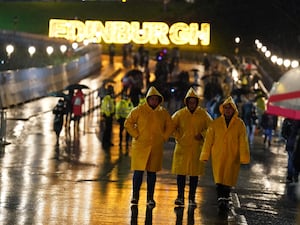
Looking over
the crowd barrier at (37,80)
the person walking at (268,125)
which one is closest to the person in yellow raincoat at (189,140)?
the person walking at (268,125)

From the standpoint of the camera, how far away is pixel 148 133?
14.6 meters

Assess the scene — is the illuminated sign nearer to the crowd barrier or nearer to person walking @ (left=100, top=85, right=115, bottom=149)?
the crowd barrier

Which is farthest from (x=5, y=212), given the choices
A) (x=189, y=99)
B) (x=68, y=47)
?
(x=68, y=47)

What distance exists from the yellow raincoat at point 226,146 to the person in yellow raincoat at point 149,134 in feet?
2.32

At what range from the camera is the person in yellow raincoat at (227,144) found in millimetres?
14219

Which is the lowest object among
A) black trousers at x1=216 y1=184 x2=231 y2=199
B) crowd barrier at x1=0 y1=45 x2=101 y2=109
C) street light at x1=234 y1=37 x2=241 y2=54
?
black trousers at x1=216 y1=184 x2=231 y2=199

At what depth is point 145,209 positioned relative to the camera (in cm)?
1431

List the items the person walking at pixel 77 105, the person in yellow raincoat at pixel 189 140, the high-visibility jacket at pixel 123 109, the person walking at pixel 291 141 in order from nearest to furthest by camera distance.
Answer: the person in yellow raincoat at pixel 189 140
the person walking at pixel 291 141
the high-visibility jacket at pixel 123 109
the person walking at pixel 77 105

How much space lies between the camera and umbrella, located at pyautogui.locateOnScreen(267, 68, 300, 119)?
8648mm

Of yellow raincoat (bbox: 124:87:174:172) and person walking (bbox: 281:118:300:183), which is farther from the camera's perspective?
person walking (bbox: 281:118:300:183)

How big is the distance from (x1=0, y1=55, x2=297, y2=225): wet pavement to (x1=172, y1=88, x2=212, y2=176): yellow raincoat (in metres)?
0.64

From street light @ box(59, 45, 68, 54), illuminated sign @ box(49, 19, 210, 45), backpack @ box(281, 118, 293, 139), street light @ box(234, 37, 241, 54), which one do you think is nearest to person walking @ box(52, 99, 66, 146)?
backpack @ box(281, 118, 293, 139)

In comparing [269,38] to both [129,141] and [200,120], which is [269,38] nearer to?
[129,141]

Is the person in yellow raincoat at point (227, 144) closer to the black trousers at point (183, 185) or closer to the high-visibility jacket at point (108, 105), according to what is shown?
the black trousers at point (183, 185)
